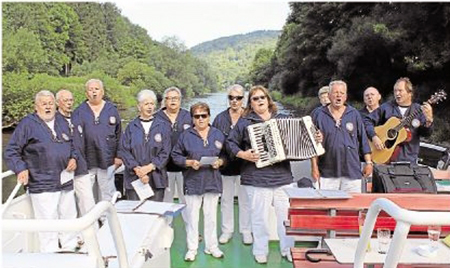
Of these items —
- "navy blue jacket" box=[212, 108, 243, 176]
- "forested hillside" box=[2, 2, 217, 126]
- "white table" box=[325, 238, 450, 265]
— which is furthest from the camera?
"forested hillside" box=[2, 2, 217, 126]

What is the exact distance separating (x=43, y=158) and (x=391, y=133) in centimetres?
291

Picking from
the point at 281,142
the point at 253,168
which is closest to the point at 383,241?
the point at 281,142

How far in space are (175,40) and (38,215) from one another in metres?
49.4

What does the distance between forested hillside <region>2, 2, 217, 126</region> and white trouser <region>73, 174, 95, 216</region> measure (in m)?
22.0

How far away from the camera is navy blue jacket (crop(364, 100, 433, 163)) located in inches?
172

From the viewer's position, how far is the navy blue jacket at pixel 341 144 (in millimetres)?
3904

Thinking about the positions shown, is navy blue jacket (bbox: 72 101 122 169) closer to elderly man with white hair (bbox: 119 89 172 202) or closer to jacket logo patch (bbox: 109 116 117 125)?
jacket logo patch (bbox: 109 116 117 125)

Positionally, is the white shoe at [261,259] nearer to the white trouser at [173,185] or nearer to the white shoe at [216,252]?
the white shoe at [216,252]

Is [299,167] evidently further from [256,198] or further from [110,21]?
[110,21]

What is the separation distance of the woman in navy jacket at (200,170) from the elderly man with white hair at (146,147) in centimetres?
14

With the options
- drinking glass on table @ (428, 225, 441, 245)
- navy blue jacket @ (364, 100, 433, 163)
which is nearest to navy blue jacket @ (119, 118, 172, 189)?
navy blue jacket @ (364, 100, 433, 163)

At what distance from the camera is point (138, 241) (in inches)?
115

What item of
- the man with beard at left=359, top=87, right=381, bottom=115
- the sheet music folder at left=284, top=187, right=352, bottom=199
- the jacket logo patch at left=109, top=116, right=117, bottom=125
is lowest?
the sheet music folder at left=284, top=187, right=352, bottom=199

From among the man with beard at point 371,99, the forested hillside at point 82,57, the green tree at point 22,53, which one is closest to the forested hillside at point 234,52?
the forested hillside at point 82,57
